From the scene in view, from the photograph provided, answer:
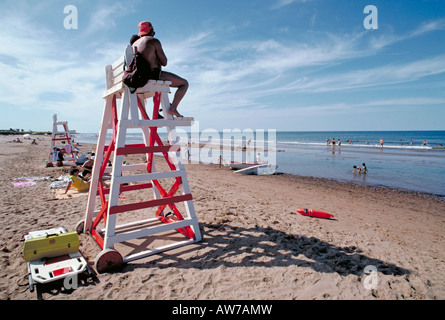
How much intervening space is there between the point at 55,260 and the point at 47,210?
12.2ft

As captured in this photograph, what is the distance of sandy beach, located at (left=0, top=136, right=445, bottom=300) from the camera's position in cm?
341

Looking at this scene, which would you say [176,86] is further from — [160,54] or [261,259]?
[261,259]

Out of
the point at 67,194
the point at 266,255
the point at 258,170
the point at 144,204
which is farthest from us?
the point at 258,170

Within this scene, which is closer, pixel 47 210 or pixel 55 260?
pixel 55 260

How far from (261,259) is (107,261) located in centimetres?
251

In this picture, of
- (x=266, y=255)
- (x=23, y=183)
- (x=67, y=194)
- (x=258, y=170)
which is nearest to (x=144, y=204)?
(x=266, y=255)

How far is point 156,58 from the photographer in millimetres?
4117

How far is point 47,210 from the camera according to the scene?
691cm

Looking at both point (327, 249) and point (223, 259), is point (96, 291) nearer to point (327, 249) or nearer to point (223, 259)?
point (223, 259)

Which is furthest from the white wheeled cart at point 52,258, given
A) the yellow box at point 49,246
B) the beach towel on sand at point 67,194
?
the beach towel on sand at point 67,194
